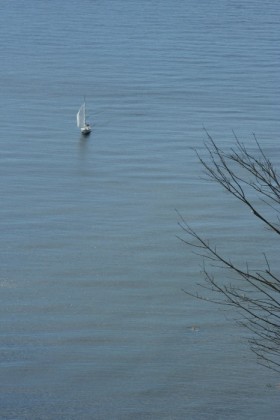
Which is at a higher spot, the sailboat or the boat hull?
the sailboat

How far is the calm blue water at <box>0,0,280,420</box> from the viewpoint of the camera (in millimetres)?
16969

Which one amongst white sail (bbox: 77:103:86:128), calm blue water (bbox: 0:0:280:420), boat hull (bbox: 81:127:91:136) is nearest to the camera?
calm blue water (bbox: 0:0:280:420)

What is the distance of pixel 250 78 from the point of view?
134ft

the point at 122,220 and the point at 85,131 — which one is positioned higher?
the point at 85,131

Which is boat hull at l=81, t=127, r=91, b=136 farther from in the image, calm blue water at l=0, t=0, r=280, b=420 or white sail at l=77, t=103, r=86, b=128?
white sail at l=77, t=103, r=86, b=128

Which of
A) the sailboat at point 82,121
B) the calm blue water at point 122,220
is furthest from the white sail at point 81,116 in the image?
the calm blue water at point 122,220

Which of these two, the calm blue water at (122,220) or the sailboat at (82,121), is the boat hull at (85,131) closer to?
the sailboat at (82,121)

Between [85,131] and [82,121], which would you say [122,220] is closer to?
[85,131]

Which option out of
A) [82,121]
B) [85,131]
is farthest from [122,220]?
[82,121]

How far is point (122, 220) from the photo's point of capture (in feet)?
80.7

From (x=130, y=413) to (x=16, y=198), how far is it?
35.3 feet

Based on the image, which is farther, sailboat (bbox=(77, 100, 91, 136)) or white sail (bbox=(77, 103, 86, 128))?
white sail (bbox=(77, 103, 86, 128))

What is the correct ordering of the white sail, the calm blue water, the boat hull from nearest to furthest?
the calm blue water
the boat hull
the white sail

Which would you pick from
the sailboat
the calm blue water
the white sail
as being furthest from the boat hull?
the white sail
